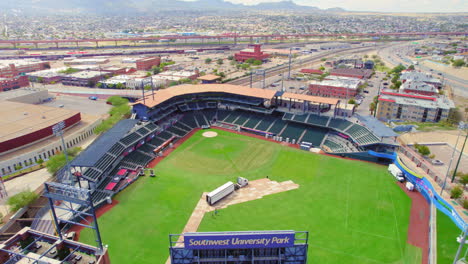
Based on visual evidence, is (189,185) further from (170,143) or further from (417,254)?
(417,254)

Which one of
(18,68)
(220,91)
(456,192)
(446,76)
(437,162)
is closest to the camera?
(456,192)

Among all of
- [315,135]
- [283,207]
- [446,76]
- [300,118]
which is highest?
[300,118]

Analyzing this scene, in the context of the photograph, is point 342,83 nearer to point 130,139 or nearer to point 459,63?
point 459,63

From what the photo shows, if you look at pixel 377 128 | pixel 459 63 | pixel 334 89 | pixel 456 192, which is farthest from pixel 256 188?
pixel 459 63

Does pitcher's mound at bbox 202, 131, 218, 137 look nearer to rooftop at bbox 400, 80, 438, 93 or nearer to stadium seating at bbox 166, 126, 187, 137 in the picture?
stadium seating at bbox 166, 126, 187, 137

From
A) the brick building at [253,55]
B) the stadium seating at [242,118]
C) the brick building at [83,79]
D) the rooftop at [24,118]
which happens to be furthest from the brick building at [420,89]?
the brick building at [83,79]

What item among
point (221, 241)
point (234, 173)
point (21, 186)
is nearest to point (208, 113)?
point (234, 173)
